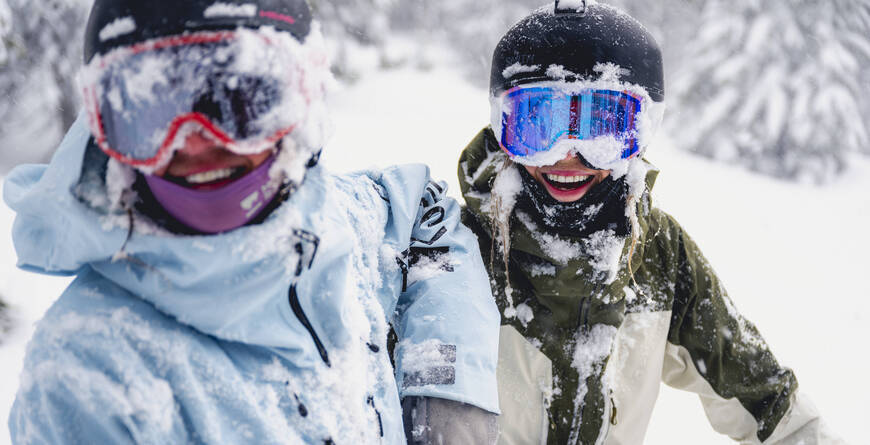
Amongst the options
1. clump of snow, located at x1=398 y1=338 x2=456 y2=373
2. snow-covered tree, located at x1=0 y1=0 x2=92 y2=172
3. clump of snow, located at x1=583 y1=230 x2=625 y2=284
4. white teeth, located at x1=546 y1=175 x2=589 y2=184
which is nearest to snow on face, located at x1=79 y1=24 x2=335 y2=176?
clump of snow, located at x1=398 y1=338 x2=456 y2=373

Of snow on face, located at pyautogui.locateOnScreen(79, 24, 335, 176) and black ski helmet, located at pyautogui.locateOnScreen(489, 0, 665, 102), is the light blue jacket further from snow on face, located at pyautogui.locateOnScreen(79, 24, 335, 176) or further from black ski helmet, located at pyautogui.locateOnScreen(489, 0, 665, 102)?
black ski helmet, located at pyautogui.locateOnScreen(489, 0, 665, 102)

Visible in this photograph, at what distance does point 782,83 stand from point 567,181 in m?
11.7

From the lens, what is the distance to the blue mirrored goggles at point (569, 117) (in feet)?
6.86

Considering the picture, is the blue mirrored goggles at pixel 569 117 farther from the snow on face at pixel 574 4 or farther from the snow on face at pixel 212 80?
the snow on face at pixel 212 80

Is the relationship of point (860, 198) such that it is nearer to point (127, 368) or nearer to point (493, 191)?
point (493, 191)

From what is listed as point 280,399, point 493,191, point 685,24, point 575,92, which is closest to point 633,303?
point 493,191

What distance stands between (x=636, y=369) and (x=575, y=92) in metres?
1.18

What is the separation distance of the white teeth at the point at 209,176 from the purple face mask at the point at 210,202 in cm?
4

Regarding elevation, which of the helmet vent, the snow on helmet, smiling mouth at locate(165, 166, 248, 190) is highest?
the helmet vent

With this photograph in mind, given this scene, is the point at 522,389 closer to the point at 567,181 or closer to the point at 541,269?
the point at 541,269

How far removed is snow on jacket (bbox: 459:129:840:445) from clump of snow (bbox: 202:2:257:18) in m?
1.18

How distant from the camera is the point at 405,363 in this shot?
5.70ft

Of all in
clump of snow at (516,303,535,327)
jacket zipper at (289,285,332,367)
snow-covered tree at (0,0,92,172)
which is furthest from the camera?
snow-covered tree at (0,0,92,172)

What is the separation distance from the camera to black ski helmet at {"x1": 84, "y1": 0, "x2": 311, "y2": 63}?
4.10ft
